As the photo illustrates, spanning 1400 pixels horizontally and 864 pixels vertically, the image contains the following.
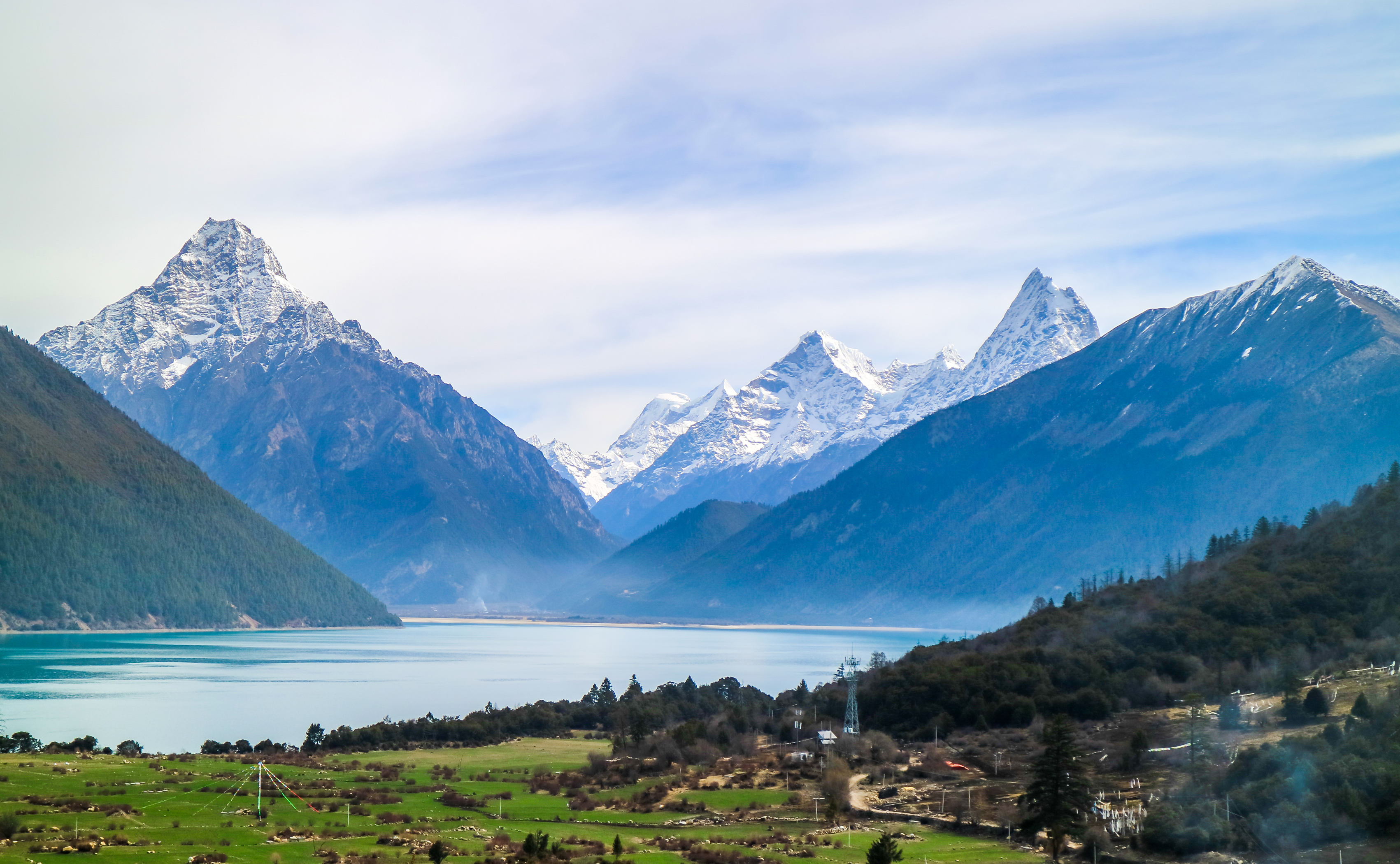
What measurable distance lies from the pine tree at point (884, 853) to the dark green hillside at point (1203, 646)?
134ft

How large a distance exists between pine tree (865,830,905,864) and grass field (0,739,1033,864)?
4.27 feet

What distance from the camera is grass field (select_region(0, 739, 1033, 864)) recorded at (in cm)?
5147

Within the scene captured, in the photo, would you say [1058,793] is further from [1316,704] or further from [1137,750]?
[1316,704]

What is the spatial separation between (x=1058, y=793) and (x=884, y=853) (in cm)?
1246

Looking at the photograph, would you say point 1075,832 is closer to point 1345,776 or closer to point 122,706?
point 1345,776

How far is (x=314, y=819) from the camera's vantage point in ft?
196

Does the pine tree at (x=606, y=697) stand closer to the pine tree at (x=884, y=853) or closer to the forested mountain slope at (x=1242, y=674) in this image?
the forested mountain slope at (x=1242, y=674)

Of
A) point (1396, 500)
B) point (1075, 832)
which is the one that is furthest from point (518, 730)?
point (1396, 500)

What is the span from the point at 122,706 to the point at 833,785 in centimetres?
7549

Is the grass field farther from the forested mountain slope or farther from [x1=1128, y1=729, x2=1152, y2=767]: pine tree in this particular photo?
[x1=1128, y1=729, x2=1152, y2=767]: pine tree

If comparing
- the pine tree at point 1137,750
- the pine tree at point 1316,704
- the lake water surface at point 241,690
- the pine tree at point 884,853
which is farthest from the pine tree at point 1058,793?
the lake water surface at point 241,690

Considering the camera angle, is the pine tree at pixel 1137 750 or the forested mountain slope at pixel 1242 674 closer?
the forested mountain slope at pixel 1242 674

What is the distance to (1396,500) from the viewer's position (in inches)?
4675

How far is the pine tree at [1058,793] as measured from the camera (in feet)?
198
